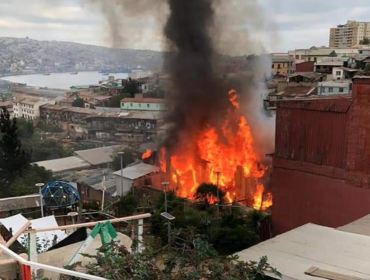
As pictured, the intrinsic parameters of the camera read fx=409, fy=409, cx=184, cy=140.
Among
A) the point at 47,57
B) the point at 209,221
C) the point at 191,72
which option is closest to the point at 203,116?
the point at 191,72

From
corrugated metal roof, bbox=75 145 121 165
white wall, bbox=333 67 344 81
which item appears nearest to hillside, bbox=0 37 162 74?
corrugated metal roof, bbox=75 145 121 165

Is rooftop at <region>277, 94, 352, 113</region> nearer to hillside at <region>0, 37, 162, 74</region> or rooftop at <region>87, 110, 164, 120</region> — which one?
rooftop at <region>87, 110, 164, 120</region>

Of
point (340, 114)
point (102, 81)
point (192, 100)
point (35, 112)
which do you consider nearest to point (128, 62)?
point (35, 112)

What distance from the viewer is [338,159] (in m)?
8.80

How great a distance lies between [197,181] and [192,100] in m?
4.04

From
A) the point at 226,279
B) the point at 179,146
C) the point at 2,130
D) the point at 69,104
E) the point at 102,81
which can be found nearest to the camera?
the point at 226,279

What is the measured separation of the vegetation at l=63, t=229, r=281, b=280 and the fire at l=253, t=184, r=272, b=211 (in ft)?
40.4

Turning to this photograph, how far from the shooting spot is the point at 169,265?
2250mm

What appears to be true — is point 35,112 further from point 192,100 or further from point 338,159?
point 338,159

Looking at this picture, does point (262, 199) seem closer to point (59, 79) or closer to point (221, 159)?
point (221, 159)

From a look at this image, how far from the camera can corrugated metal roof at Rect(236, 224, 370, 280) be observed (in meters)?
3.21

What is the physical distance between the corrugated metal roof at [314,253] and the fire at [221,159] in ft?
40.6

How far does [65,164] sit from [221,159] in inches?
336

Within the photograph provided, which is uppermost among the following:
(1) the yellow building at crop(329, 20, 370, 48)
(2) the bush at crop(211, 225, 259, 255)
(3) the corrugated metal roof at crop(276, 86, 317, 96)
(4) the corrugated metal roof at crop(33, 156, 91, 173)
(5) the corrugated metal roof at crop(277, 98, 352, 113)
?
(1) the yellow building at crop(329, 20, 370, 48)
